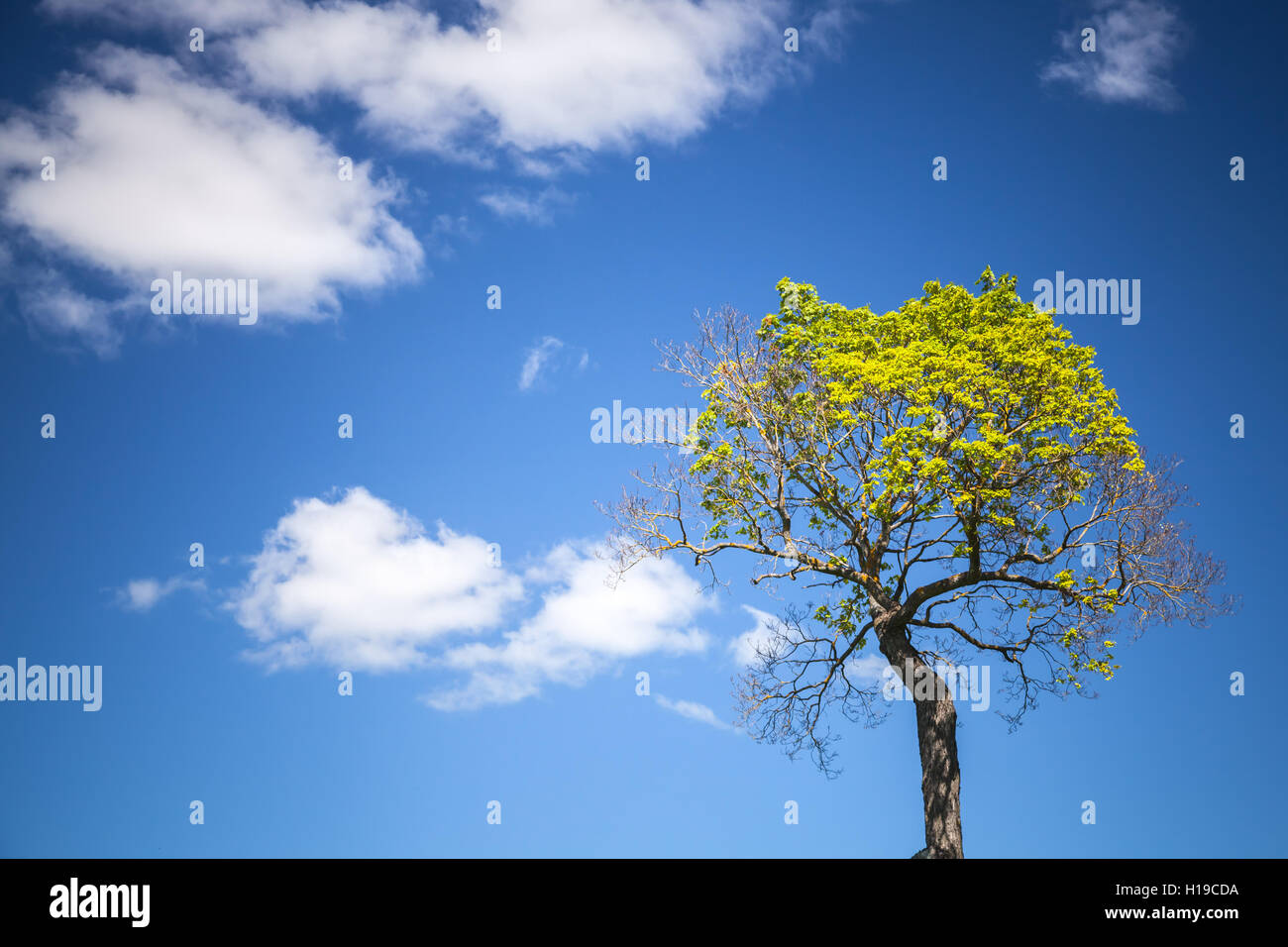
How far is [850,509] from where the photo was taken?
19.3m

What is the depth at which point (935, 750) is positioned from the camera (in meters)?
18.0

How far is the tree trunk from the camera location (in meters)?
17.6

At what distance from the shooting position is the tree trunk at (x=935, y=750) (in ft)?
57.8
